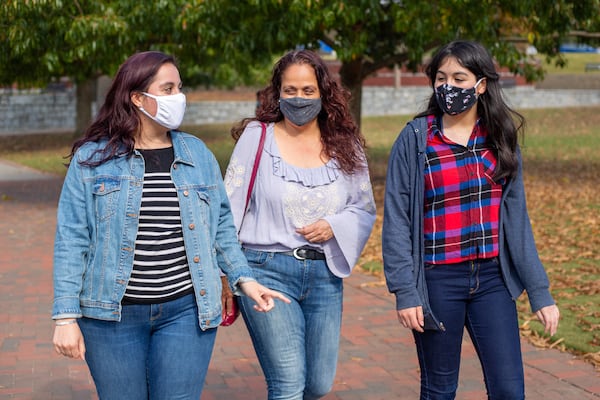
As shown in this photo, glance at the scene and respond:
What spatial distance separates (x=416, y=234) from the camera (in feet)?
11.8

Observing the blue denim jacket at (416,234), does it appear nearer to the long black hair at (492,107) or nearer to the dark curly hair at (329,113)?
the long black hair at (492,107)

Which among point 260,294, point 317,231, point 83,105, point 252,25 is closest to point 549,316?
point 317,231

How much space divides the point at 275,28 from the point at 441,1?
89.7 inches

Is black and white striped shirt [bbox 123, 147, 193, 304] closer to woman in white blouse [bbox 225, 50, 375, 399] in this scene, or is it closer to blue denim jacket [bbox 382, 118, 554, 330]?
woman in white blouse [bbox 225, 50, 375, 399]

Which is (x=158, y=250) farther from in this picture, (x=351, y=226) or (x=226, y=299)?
(x=351, y=226)

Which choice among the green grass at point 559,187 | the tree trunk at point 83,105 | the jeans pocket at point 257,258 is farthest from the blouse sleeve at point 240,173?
the tree trunk at point 83,105

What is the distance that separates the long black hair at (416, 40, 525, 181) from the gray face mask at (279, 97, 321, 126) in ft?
1.72

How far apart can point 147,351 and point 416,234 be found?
42.3 inches

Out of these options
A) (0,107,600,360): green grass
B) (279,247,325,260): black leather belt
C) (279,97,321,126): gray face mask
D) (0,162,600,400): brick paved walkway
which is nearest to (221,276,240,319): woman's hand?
(279,247,325,260): black leather belt

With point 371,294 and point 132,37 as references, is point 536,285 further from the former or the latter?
point 132,37

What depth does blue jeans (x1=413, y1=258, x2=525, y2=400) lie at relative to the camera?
355cm

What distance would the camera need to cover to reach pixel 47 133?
32375 millimetres

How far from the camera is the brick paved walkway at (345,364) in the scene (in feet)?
17.4

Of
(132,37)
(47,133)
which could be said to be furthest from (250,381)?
(47,133)
